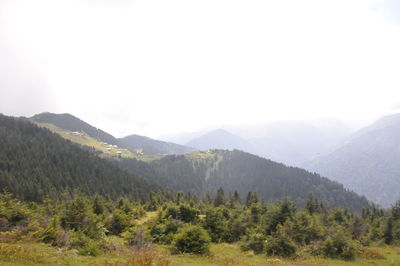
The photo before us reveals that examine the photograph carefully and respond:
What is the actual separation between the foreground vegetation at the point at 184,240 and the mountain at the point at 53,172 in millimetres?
103242

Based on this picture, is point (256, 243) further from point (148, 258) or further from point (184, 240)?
point (148, 258)

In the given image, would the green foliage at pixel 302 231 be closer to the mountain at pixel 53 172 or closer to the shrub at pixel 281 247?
the shrub at pixel 281 247

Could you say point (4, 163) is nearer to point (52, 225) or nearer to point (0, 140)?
point (0, 140)

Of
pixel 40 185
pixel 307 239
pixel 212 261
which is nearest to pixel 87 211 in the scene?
pixel 212 261

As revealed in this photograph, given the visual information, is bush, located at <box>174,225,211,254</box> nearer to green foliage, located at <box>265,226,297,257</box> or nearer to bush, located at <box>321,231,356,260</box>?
green foliage, located at <box>265,226,297,257</box>

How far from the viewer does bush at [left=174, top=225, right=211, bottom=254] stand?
76.2 feet

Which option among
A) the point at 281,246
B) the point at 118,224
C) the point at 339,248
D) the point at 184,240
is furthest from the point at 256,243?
the point at 118,224

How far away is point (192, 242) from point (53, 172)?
151 m

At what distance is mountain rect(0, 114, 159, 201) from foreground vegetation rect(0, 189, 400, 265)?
4065 inches

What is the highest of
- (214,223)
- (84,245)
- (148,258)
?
(148,258)

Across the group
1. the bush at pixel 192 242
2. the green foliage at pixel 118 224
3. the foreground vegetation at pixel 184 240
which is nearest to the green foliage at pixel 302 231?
the foreground vegetation at pixel 184 240

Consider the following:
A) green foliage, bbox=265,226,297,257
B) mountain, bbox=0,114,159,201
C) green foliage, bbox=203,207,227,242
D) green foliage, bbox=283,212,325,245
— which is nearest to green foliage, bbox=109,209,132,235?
green foliage, bbox=203,207,227,242

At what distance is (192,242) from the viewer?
23078 mm

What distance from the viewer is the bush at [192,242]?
23.2 m
